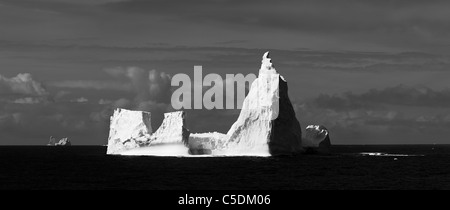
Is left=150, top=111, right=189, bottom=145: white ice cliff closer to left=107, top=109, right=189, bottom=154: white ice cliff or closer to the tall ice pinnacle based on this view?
left=107, top=109, right=189, bottom=154: white ice cliff

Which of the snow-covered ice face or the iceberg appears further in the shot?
the iceberg

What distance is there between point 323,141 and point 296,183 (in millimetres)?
44168

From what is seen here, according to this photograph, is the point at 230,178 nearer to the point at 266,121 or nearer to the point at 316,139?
the point at 266,121

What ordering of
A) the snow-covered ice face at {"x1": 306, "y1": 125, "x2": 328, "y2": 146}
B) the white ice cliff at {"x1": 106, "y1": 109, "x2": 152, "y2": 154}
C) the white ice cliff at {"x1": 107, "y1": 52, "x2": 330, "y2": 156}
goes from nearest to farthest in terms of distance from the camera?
the white ice cliff at {"x1": 107, "y1": 52, "x2": 330, "y2": 156}, the white ice cliff at {"x1": 106, "y1": 109, "x2": 152, "y2": 154}, the snow-covered ice face at {"x1": 306, "y1": 125, "x2": 328, "y2": 146}

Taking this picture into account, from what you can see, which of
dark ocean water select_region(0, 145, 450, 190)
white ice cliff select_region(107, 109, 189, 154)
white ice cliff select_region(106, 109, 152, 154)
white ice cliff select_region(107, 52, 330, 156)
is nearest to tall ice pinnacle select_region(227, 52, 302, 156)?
white ice cliff select_region(107, 52, 330, 156)

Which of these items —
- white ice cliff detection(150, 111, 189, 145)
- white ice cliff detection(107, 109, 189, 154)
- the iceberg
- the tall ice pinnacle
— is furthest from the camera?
the iceberg

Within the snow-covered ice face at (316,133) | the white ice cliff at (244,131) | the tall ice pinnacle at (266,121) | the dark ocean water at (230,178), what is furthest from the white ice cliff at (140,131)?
the snow-covered ice face at (316,133)

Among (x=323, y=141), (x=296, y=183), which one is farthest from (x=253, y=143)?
(x=296, y=183)

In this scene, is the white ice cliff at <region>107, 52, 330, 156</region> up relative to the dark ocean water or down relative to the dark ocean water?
up

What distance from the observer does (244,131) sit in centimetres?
7750

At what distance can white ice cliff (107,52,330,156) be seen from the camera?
250 ft

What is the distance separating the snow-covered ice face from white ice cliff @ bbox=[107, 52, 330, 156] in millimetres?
5956
